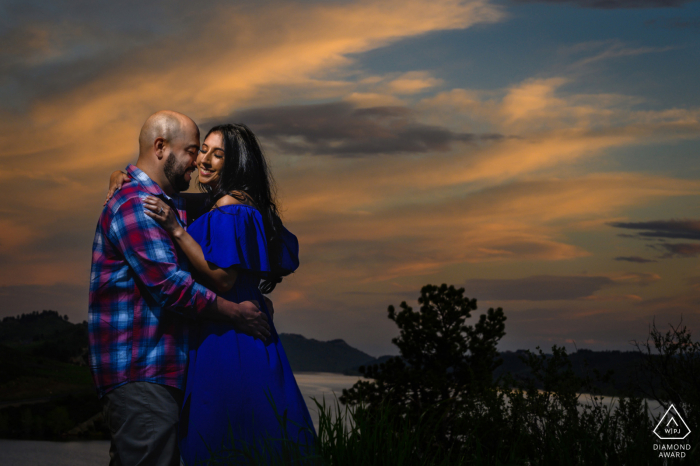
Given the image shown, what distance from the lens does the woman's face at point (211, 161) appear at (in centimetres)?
435

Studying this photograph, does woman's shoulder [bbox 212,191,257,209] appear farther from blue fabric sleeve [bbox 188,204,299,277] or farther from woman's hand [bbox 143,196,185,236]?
woman's hand [bbox 143,196,185,236]

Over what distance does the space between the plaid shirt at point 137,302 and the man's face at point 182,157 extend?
0.86ft

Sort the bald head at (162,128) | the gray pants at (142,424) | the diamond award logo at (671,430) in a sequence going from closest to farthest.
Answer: the gray pants at (142,424) < the bald head at (162,128) < the diamond award logo at (671,430)

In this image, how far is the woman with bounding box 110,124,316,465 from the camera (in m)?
3.86

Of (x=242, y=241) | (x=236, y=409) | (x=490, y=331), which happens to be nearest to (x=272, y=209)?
(x=242, y=241)

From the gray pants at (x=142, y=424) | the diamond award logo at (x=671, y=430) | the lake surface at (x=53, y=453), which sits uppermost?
the gray pants at (x=142, y=424)

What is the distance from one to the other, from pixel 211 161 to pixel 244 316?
1.18 meters

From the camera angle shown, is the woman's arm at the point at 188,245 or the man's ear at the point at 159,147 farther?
the man's ear at the point at 159,147

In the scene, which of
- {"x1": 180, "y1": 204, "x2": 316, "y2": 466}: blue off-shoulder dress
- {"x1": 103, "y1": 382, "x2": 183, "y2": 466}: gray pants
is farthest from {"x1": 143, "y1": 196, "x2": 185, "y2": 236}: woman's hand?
{"x1": 103, "y1": 382, "x2": 183, "y2": 466}: gray pants

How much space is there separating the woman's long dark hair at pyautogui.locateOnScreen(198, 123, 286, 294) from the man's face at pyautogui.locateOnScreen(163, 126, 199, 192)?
24 centimetres

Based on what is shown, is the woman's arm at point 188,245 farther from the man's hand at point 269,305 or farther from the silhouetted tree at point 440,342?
the silhouetted tree at point 440,342

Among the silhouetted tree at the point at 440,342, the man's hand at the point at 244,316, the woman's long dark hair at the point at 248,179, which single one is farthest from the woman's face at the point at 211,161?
the silhouetted tree at the point at 440,342

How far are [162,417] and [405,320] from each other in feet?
43.5

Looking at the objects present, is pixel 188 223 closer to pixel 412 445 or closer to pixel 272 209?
pixel 272 209
